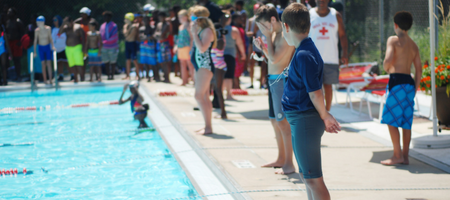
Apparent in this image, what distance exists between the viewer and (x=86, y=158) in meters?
5.99

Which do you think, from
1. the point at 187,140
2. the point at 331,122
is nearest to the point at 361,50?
the point at 187,140

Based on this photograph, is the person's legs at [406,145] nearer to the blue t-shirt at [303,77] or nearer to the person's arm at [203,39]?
the blue t-shirt at [303,77]

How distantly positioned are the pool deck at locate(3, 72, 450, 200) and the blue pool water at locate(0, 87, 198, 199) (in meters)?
0.53

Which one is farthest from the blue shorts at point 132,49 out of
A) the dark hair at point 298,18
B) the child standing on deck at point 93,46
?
the dark hair at point 298,18

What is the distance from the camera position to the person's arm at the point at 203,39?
610cm

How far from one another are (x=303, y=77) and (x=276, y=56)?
1478 mm

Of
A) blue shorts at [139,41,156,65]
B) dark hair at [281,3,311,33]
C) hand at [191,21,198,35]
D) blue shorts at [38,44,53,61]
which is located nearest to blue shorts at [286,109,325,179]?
dark hair at [281,3,311,33]

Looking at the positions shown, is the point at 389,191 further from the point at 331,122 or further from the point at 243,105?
the point at 243,105

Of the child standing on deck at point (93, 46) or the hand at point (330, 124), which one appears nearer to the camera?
the hand at point (330, 124)

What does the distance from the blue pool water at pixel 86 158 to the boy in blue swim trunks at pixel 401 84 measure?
2114 millimetres

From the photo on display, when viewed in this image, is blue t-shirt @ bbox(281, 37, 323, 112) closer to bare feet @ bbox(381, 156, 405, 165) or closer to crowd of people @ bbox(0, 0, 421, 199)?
crowd of people @ bbox(0, 0, 421, 199)

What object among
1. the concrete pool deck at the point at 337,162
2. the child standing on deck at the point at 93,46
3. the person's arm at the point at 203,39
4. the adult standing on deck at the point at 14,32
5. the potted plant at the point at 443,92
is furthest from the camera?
the child standing on deck at the point at 93,46

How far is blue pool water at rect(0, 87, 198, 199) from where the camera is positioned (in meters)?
4.63

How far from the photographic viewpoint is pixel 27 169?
5543 mm
